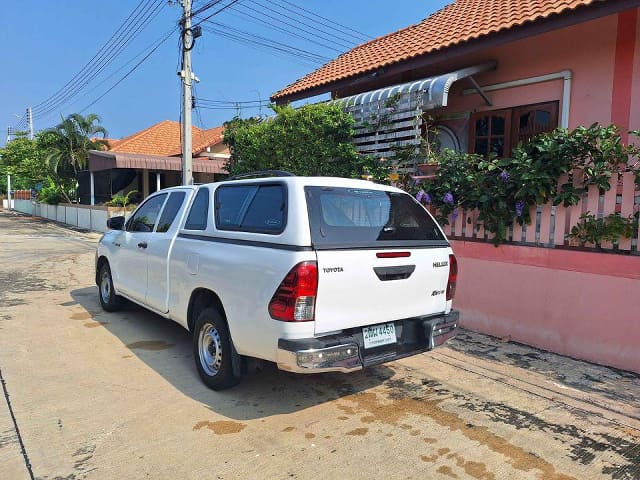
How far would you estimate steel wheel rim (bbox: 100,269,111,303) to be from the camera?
6.51m

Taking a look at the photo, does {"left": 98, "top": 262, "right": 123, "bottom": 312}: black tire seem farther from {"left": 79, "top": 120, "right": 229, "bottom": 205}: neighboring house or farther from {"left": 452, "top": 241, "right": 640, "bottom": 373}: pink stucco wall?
{"left": 79, "top": 120, "right": 229, "bottom": 205}: neighboring house

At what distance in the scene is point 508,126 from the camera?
324 inches

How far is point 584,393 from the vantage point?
4105 mm

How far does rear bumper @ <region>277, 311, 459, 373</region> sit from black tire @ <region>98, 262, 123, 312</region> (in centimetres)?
399

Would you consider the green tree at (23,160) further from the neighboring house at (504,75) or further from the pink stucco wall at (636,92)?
the pink stucco wall at (636,92)

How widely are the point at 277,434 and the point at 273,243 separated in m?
1.32

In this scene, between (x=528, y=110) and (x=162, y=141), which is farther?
(x=162, y=141)

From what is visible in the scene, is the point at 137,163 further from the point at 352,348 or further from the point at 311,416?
the point at 352,348

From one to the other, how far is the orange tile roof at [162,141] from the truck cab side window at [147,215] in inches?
793

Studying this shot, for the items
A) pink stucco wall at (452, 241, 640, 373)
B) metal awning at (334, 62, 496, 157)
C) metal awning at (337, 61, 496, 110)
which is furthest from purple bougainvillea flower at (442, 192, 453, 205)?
metal awning at (337, 61, 496, 110)

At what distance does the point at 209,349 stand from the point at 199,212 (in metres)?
1.28

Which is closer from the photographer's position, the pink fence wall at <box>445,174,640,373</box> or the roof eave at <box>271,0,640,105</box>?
the pink fence wall at <box>445,174,640,373</box>

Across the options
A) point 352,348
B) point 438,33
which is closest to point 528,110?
point 438,33

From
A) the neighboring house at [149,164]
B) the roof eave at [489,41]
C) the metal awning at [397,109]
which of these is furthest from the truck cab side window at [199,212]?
the neighboring house at [149,164]
